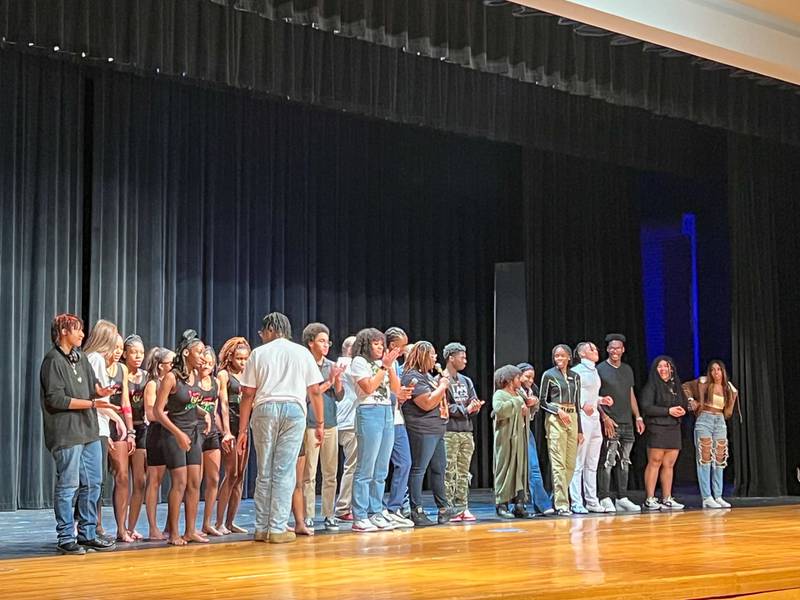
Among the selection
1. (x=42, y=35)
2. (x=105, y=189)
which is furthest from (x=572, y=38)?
(x=105, y=189)

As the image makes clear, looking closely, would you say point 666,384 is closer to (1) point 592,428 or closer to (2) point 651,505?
(1) point 592,428

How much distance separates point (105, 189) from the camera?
10.1m

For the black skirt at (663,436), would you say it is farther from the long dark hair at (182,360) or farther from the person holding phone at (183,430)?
the long dark hair at (182,360)

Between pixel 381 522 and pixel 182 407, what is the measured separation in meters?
1.58

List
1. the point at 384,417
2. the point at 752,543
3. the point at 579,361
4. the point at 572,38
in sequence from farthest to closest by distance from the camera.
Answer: the point at 579,361 → the point at 572,38 → the point at 384,417 → the point at 752,543

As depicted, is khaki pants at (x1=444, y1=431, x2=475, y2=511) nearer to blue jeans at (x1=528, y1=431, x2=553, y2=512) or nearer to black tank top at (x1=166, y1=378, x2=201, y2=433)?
blue jeans at (x1=528, y1=431, x2=553, y2=512)

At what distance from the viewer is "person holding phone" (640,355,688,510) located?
29.6 ft

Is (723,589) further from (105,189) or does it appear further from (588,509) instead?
(105,189)

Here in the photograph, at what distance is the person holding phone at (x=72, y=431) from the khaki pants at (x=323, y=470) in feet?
4.47

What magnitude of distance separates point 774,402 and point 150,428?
280 inches

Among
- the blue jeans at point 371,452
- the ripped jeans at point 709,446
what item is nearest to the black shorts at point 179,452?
the blue jeans at point 371,452

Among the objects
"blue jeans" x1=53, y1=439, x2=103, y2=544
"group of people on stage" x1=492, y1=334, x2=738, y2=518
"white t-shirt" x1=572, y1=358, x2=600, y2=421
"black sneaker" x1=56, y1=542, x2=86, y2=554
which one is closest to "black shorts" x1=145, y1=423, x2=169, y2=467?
"blue jeans" x1=53, y1=439, x2=103, y2=544

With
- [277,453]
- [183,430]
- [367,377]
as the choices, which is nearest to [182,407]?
[183,430]

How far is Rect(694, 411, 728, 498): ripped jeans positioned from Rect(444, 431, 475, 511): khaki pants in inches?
90.4
